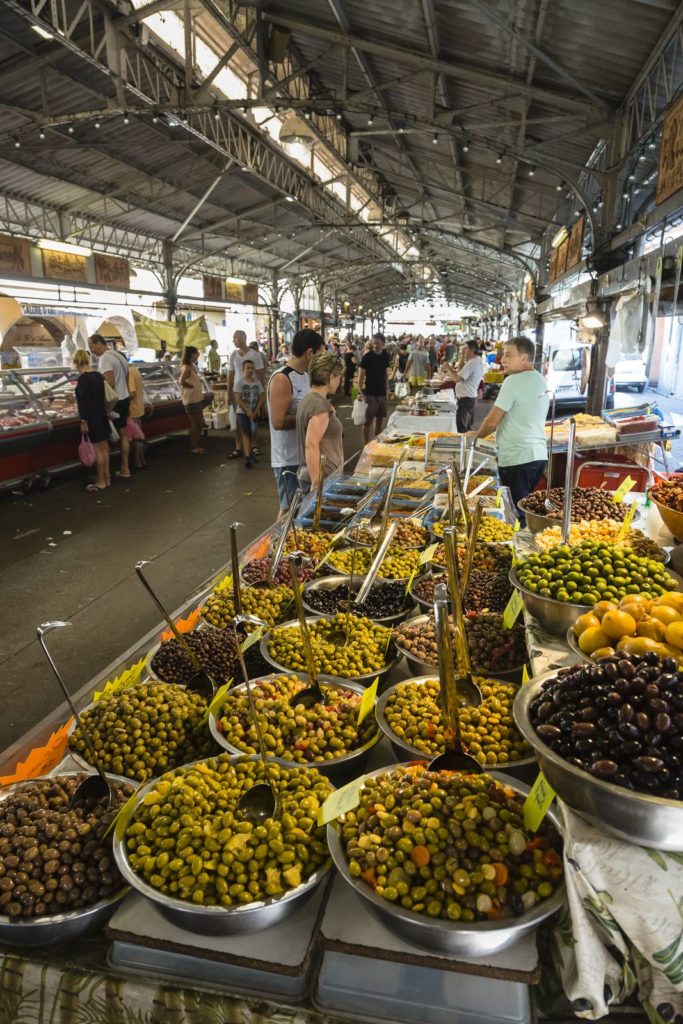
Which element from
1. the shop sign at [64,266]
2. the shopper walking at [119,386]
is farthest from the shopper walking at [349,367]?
the shopper walking at [119,386]

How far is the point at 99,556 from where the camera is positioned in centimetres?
653

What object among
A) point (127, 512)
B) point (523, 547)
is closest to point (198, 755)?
point (523, 547)

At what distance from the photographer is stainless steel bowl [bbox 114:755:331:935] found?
4.75 ft

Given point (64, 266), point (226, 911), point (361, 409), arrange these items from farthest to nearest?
point (64, 266) → point (361, 409) → point (226, 911)

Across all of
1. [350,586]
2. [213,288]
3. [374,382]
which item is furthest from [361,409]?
[213,288]

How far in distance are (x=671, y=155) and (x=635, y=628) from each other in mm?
5209

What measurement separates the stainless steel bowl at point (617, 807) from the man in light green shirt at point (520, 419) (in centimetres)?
338

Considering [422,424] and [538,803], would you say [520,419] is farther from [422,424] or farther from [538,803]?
[422,424]

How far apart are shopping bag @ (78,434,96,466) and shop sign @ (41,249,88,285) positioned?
7.40 m

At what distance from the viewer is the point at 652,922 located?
1308mm

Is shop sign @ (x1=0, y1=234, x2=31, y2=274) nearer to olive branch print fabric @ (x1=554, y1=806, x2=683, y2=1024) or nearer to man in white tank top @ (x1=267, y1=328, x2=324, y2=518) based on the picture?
man in white tank top @ (x1=267, y1=328, x2=324, y2=518)

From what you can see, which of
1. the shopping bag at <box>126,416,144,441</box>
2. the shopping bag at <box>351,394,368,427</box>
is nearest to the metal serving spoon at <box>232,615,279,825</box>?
the shopping bag at <box>126,416,144,441</box>

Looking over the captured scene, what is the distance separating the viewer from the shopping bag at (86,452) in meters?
9.09

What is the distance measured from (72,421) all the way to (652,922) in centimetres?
986
